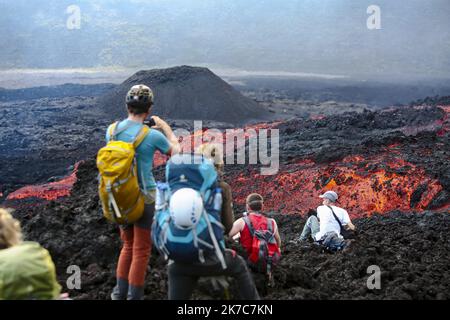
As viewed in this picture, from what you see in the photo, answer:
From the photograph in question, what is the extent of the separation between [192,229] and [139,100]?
1.19 m

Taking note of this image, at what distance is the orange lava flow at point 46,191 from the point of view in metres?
16.5

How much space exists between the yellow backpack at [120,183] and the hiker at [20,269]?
836mm

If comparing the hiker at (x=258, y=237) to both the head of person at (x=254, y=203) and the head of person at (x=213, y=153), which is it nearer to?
the head of person at (x=254, y=203)

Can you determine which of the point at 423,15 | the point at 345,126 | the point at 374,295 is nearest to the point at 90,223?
the point at 374,295

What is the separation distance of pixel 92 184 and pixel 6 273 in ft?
25.9

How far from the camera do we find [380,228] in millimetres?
10422

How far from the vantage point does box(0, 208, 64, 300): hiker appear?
350 centimetres

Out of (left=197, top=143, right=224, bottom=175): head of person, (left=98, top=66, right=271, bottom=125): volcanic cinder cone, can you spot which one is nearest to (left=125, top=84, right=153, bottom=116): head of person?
(left=197, top=143, right=224, bottom=175): head of person

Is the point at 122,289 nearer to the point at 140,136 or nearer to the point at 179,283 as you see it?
the point at 179,283

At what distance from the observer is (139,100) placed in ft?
15.1

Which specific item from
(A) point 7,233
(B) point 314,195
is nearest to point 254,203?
(A) point 7,233

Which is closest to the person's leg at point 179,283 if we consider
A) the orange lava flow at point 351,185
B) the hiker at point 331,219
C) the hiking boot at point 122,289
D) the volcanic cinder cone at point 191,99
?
the hiking boot at point 122,289

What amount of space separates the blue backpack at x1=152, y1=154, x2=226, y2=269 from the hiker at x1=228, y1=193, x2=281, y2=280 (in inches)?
50.8

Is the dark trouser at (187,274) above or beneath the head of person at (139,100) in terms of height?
beneath
